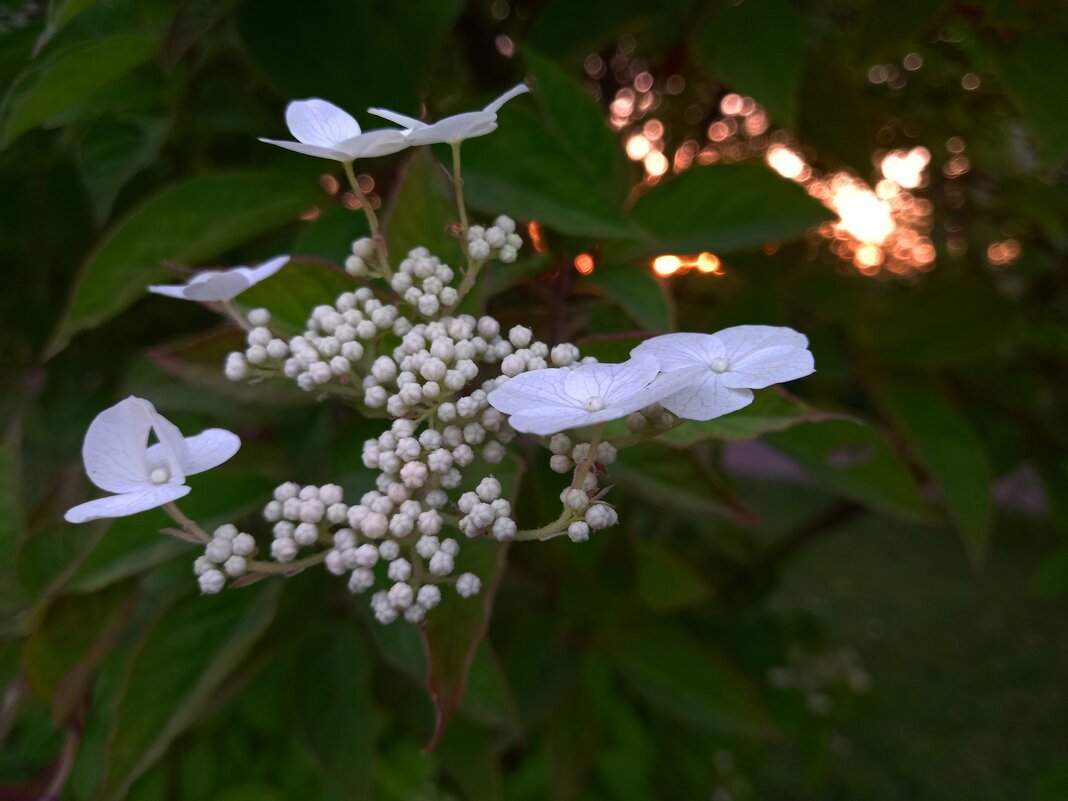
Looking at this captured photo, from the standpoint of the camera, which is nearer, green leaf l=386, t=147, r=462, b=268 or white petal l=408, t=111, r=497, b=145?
white petal l=408, t=111, r=497, b=145

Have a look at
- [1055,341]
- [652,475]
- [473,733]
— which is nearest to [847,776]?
[1055,341]

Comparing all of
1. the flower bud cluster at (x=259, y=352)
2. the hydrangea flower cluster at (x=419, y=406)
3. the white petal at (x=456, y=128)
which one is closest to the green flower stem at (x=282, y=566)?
the hydrangea flower cluster at (x=419, y=406)

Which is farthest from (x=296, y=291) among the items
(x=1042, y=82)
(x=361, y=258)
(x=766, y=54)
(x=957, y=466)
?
(x=957, y=466)

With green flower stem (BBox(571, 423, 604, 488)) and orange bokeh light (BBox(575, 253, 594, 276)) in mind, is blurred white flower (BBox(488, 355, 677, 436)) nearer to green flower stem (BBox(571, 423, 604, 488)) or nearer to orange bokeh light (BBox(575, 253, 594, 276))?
green flower stem (BBox(571, 423, 604, 488))

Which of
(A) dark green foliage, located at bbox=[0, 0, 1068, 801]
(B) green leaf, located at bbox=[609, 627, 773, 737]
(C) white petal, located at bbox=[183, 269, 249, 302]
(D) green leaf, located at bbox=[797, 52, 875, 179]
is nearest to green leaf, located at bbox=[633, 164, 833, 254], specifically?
(A) dark green foliage, located at bbox=[0, 0, 1068, 801]

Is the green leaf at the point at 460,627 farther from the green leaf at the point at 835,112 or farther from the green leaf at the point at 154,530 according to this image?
the green leaf at the point at 835,112

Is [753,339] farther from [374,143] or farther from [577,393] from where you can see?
[374,143]

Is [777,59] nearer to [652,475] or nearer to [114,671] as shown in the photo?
[652,475]
